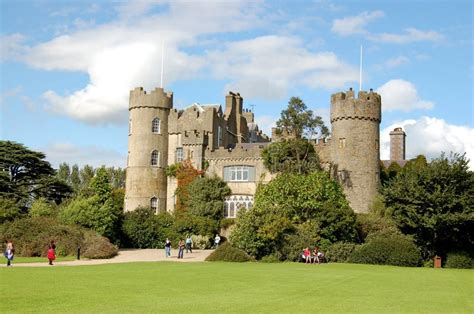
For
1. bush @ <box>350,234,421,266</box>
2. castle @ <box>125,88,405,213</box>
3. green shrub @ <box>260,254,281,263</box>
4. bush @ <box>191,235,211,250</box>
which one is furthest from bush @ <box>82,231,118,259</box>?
bush @ <box>350,234,421,266</box>

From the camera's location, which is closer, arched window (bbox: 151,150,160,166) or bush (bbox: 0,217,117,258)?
bush (bbox: 0,217,117,258)

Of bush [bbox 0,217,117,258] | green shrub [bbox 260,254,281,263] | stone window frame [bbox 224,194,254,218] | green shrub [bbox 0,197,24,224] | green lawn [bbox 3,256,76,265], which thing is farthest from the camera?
stone window frame [bbox 224,194,254,218]

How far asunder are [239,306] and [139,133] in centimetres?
3893

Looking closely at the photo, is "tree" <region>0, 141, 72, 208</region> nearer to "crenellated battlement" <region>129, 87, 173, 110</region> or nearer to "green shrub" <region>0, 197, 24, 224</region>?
"green shrub" <region>0, 197, 24, 224</region>

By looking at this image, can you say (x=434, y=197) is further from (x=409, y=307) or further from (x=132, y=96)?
(x=132, y=96)

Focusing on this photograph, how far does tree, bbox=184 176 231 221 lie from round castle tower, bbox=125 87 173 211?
4021 mm

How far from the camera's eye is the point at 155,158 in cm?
5372

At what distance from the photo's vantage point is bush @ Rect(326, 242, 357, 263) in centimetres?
3819

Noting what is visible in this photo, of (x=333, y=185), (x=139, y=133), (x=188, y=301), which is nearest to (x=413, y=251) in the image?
(x=333, y=185)

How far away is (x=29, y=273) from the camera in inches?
998

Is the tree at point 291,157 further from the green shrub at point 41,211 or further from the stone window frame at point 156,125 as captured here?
the green shrub at point 41,211

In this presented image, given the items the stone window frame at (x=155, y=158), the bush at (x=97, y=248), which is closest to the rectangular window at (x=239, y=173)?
the stone window frame at (x=155, y=158)

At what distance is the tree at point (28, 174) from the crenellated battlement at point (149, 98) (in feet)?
32.8

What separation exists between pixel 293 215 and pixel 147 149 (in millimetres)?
16977
